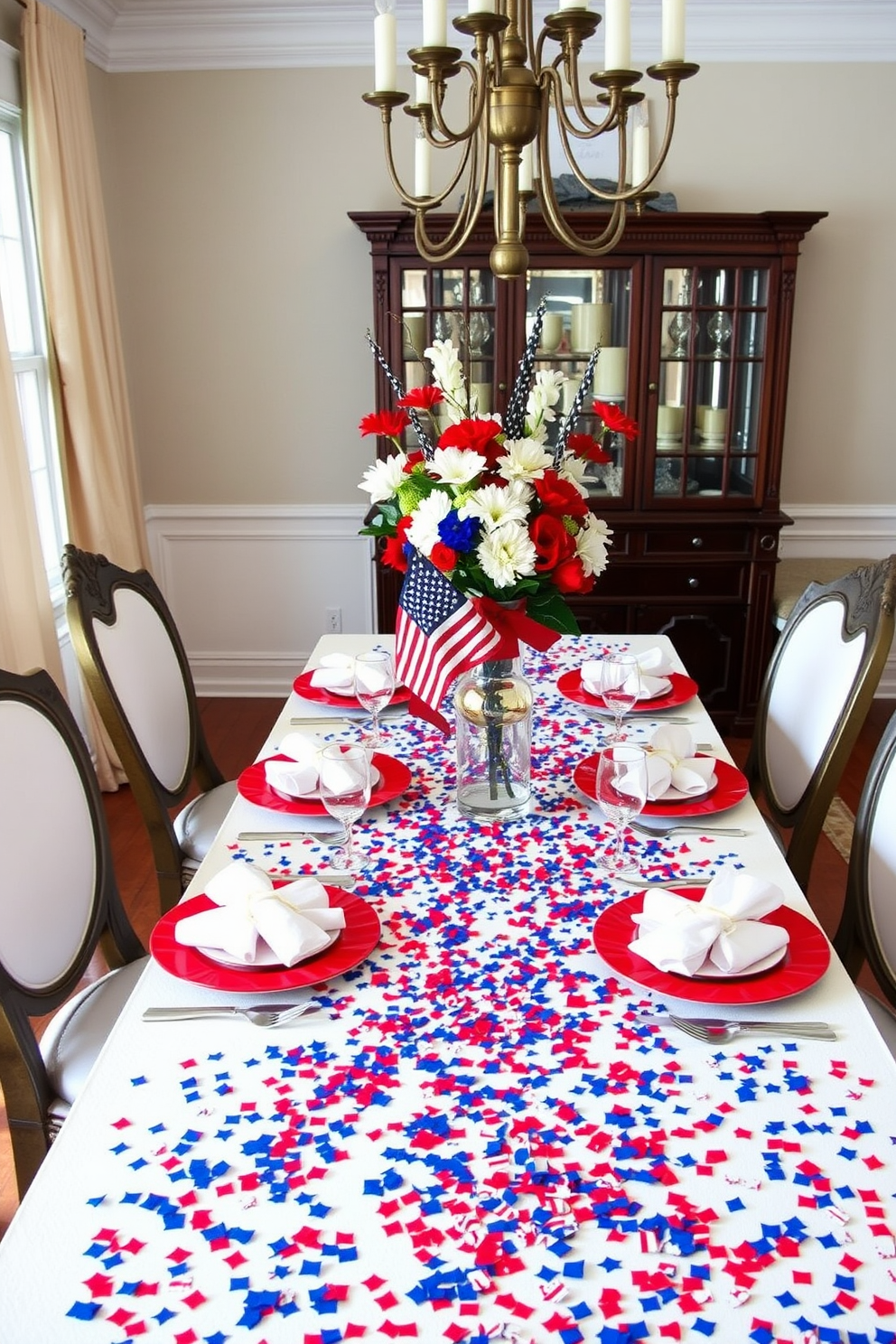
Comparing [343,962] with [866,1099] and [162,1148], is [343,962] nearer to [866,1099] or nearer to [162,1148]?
[162,1148]

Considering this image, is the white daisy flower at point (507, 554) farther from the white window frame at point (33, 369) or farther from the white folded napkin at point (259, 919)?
the white window frame at point (33, 369)

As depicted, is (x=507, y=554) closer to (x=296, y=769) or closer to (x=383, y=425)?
(x=383, y=425)

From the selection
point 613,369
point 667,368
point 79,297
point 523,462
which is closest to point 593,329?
point 613,369

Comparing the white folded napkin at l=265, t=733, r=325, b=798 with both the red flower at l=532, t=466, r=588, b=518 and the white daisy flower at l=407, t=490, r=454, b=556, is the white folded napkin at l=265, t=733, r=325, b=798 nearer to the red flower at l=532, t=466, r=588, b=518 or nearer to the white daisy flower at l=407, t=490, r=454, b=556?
the white daisy flower at l=407, t=490, r=454, b=556

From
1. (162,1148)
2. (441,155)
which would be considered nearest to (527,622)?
(162,1148)

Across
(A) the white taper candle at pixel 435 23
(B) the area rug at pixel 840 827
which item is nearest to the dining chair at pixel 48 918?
(A) the white taper candle at pixel 435 23

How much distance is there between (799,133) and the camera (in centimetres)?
406

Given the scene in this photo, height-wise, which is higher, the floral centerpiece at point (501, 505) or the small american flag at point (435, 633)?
the floral centerpiece at point (501, 505)

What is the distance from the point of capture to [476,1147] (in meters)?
1.11

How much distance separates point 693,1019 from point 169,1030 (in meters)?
0.59

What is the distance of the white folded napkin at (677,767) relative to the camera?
6.02 feet

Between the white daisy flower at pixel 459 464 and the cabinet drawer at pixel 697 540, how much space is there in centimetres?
249

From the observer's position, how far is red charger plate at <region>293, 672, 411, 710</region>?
7.47 feet

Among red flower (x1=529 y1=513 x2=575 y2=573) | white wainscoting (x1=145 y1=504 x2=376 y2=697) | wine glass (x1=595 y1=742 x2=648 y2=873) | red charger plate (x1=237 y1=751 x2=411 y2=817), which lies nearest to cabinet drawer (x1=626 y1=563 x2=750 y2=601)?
→ white wainscoting (x1=145 y1=504 x2=376 y2=697)
